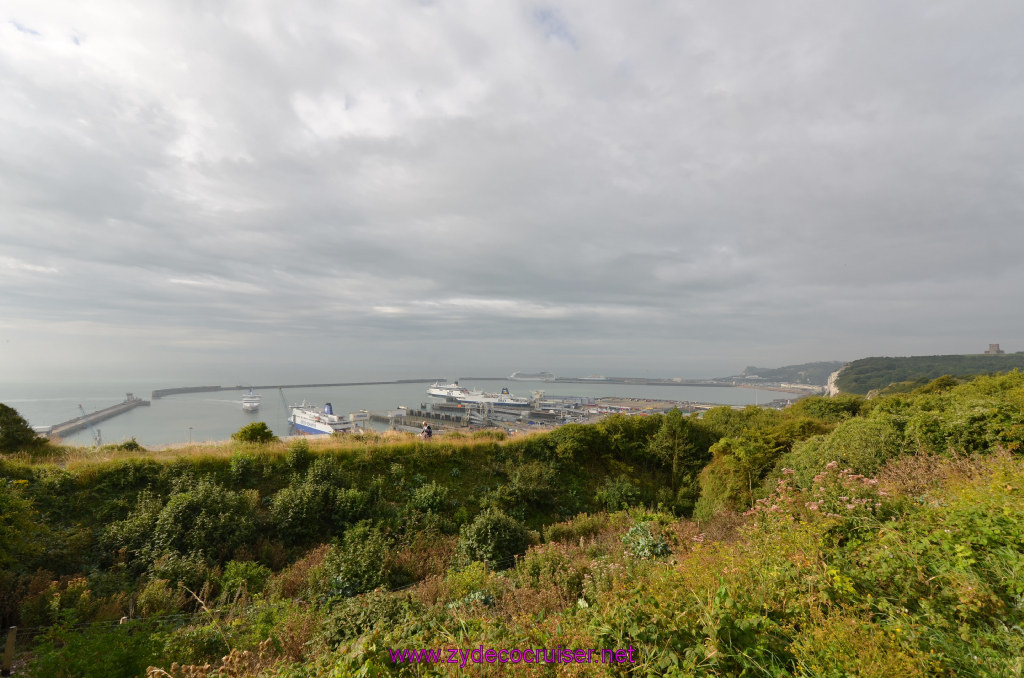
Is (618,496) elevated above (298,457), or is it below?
below

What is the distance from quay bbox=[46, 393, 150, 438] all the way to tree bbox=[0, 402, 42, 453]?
2152 cm

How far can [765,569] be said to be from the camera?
11.3 feet

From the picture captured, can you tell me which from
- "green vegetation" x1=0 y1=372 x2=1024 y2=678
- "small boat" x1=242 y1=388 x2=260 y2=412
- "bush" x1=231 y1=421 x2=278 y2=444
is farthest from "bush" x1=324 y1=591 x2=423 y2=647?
"small boat" x1=242 y1=388 x2=260 y2=412

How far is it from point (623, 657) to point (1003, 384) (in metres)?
19.2

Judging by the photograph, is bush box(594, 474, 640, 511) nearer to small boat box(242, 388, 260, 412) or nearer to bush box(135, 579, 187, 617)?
bush box(135, 579, 187, 617)

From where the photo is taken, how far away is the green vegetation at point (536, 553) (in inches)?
108

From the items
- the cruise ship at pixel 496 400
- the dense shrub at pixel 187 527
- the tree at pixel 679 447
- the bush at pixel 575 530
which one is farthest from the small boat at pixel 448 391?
the bush at pixel 575 530

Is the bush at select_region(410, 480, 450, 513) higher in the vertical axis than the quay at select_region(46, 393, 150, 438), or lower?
higher

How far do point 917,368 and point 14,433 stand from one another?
3823 inches

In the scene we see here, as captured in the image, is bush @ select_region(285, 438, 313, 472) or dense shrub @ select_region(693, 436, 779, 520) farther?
bush @ select_region(285, 438, 313, 472)

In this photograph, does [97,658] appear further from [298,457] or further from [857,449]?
[857,449]

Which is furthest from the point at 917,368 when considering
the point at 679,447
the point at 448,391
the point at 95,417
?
the point at 95,417

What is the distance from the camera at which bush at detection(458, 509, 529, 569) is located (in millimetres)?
7734

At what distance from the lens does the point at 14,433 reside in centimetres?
1092
